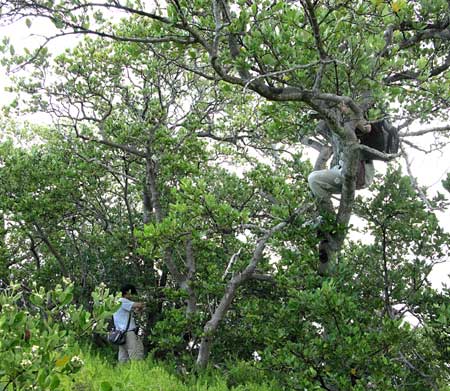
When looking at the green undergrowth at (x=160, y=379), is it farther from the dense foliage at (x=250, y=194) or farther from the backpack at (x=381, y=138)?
the backpack at (x=381, y=138)

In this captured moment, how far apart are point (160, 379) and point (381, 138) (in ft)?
13.5

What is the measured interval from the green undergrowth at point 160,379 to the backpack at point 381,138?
3241mm

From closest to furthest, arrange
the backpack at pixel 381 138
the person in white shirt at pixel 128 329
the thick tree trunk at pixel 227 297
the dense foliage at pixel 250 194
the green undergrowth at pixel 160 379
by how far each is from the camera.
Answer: the dense foliage at pixel 250 194
the green undergrowth at pixel 160 379
the backpack at pixel 381 138
the thick tree trunk at pixel 227 297
the person in white shirt at pixel 128 329

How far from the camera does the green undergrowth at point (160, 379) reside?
5777mm

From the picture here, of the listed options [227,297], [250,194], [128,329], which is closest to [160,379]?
[227,297]

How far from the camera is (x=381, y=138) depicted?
239 inches

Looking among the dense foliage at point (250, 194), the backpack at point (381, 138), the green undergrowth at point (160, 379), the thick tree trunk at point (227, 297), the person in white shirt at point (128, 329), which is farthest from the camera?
the person in white shirt at point (128, 329)

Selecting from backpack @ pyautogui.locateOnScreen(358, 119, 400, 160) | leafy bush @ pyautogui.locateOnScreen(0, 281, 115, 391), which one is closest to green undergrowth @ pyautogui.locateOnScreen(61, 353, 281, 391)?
leafy bush @ pyautogui.locateOnScreen(0, 281, 115, 391)

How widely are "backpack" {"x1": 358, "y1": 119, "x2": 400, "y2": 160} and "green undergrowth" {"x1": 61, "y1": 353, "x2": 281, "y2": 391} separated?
324 cm

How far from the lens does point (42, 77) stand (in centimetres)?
975

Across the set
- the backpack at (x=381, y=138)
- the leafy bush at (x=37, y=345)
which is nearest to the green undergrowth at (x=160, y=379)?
the leafy bush at (x=37, y=345)

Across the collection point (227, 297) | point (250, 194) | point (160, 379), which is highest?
point (250, 194)

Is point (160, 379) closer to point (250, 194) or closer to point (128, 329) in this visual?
point (128, 329)

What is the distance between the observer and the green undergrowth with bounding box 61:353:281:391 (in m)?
5.78
